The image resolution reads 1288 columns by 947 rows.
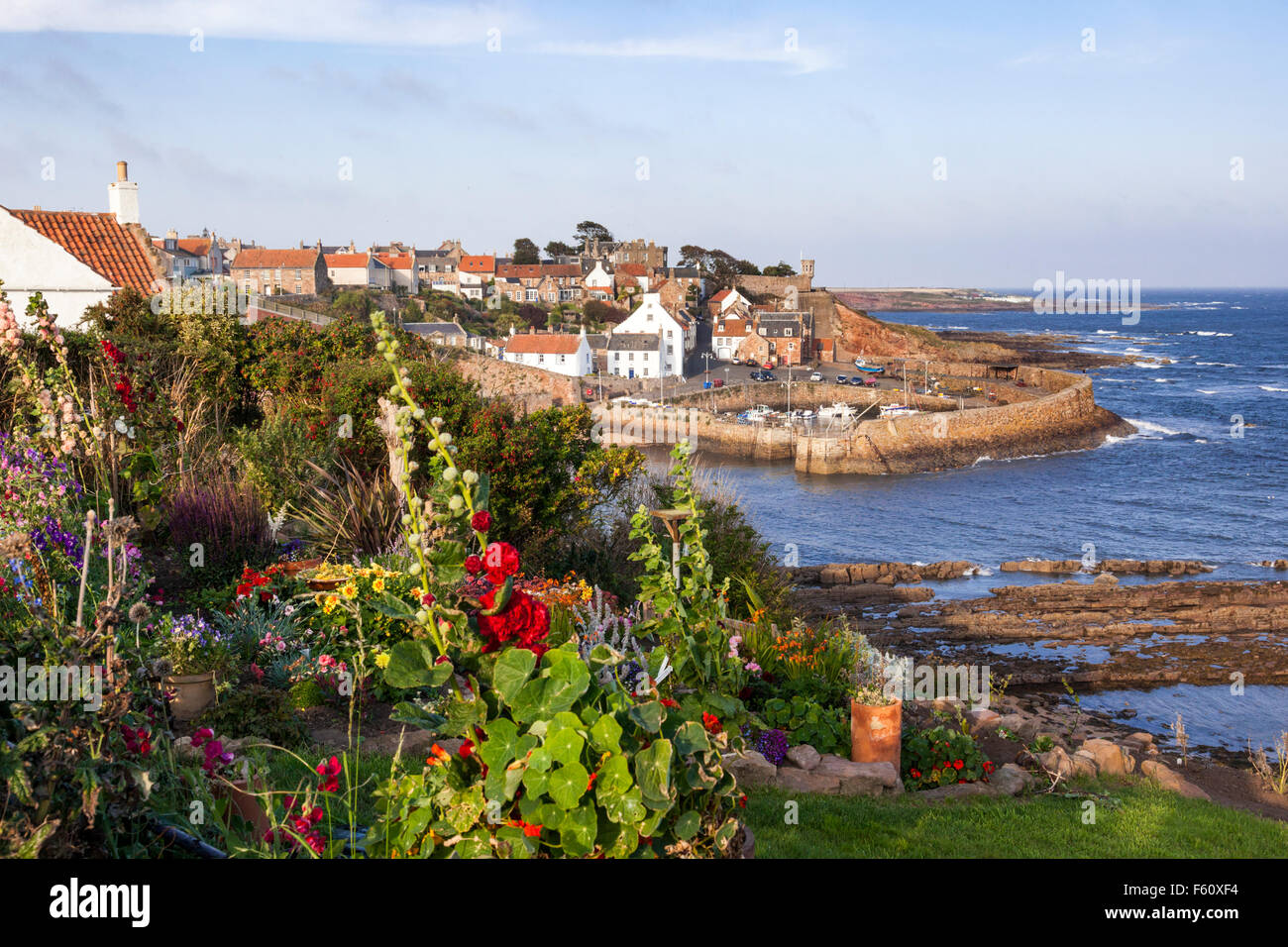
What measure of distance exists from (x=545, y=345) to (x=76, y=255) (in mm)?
56276

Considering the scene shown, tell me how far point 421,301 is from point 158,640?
100 meters

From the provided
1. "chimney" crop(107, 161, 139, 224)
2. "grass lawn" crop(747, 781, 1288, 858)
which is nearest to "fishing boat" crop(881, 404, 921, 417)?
"chimney" crop(107, 161, 139, 224)

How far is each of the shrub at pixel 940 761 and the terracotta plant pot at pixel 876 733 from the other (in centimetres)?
36

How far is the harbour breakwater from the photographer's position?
181 ft

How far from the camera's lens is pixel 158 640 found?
6262 mm

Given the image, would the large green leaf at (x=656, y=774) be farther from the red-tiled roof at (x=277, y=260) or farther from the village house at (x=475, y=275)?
the village house at (x=475, y=275)

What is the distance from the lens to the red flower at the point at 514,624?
3.14 meters

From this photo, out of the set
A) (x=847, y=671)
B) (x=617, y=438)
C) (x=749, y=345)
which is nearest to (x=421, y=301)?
(x=749, y=345)

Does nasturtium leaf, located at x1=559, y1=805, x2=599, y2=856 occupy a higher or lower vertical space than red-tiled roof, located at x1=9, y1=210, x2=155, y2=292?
lower

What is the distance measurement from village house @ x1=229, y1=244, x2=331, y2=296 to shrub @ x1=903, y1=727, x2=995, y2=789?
10697 centimetres

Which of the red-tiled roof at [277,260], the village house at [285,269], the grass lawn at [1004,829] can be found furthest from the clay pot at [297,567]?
the red-tiled roof at [277,260]

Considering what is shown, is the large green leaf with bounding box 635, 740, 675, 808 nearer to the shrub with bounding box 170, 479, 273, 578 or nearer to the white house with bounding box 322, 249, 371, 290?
the shrub with bounding box 170, 479, 273, 578

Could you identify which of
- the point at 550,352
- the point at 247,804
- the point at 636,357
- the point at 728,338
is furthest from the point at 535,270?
the point at 247,804
